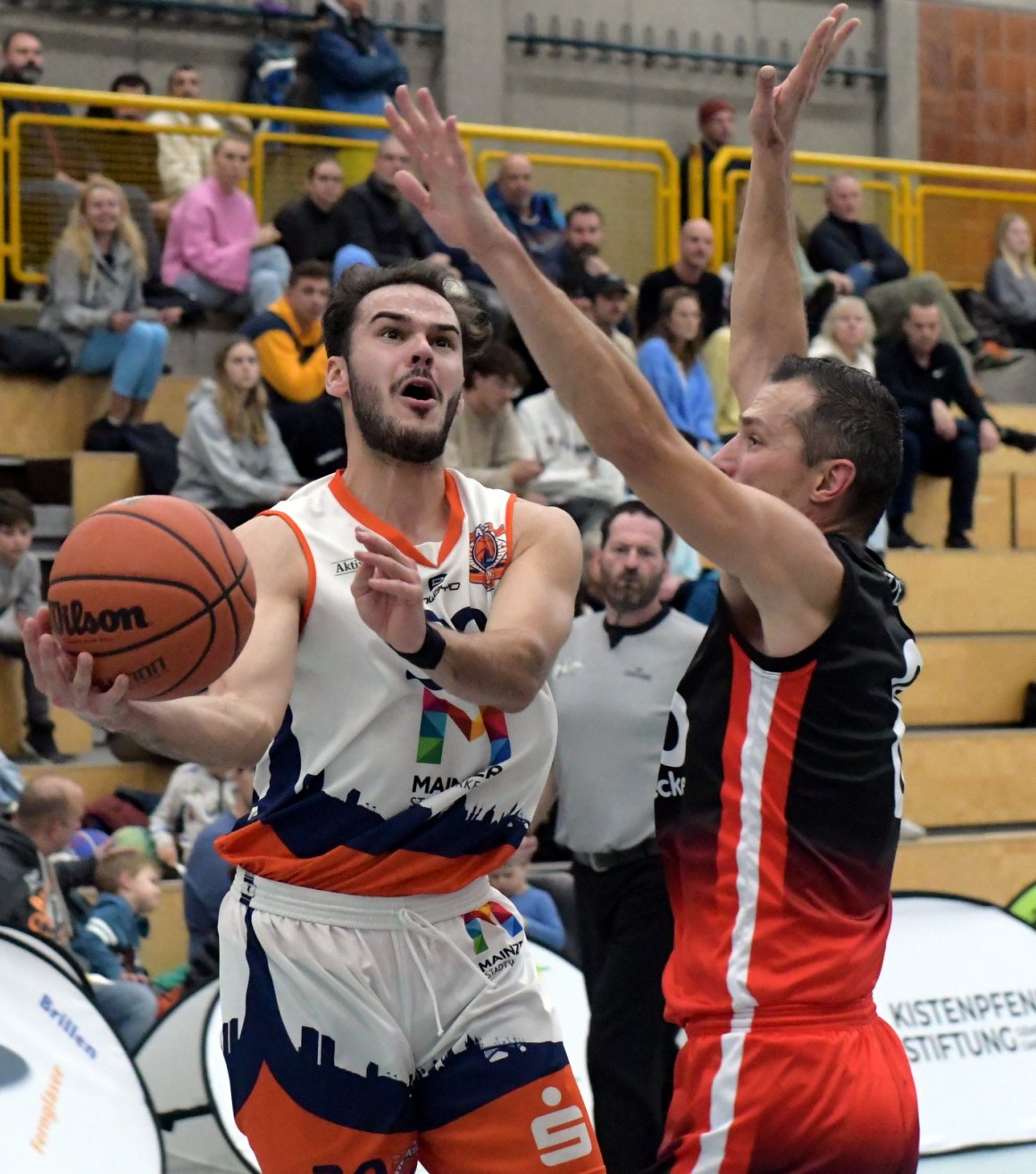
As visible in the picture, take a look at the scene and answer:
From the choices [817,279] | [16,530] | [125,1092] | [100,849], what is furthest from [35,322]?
[125,1092]

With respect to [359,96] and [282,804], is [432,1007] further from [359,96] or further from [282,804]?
[359,96]

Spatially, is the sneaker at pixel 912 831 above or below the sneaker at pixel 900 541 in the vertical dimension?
below

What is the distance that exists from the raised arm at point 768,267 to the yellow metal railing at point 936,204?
31.3ft

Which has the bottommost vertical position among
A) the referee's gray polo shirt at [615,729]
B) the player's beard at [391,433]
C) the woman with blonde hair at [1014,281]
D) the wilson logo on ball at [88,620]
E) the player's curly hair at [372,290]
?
the referee's gray polo shirt at [615,729]

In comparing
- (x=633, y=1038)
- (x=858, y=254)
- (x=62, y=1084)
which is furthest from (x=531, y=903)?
(x=858, y=254)

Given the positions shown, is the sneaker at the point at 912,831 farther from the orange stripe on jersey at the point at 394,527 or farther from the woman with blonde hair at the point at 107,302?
the orange stripe on jersey at the point at 394,527

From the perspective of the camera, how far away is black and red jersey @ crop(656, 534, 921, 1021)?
2.96 meters

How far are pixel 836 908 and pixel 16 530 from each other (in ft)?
18.6

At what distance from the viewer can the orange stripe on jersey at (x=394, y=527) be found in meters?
3.35

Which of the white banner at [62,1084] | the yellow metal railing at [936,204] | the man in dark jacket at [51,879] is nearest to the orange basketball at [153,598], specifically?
the white banner at [62,1084]

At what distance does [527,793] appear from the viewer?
337 centimetres

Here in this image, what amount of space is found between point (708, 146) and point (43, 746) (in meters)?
7.07

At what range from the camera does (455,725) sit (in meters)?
3.24

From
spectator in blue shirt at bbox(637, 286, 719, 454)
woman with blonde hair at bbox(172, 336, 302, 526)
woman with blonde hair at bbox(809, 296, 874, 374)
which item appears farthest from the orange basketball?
woman with blonde hair at bbox(809, 296, 874, 374)
